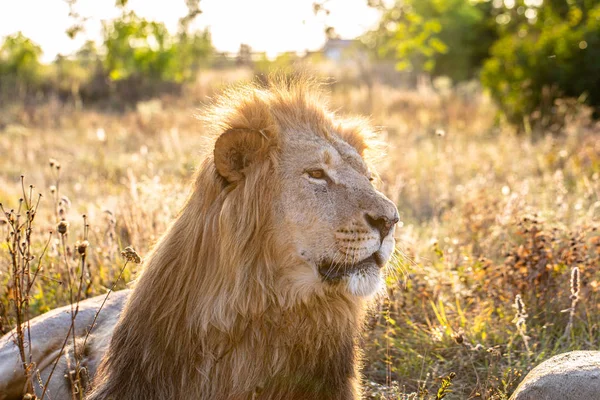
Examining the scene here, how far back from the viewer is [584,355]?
11.1ft

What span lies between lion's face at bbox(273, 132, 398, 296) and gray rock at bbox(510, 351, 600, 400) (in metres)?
0.87

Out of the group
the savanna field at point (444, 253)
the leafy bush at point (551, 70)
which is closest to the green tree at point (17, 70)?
the savanna field at point (444, 253)

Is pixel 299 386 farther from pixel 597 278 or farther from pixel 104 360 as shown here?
pixel 597 278

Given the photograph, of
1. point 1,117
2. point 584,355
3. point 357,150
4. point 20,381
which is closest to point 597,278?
point 584,355

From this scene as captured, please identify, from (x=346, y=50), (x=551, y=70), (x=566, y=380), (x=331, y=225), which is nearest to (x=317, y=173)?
(x=331, y=225)

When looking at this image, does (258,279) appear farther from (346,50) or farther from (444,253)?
(346,50)

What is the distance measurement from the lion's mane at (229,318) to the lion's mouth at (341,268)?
0.44 feet

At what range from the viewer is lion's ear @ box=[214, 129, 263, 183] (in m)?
3.02

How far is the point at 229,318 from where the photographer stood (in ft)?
9.86

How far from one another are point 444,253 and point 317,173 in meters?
2.90

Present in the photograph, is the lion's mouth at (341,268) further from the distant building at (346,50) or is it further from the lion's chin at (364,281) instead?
the distant building at (346,50)

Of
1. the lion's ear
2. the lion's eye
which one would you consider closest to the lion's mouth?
the lion's eye

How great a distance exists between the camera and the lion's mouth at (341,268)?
2.98 metres

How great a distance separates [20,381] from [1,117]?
15.3 m
